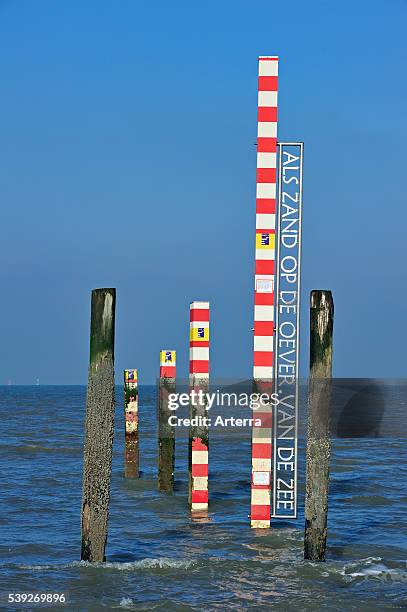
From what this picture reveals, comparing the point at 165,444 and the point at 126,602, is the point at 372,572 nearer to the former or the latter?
the point at 126,602

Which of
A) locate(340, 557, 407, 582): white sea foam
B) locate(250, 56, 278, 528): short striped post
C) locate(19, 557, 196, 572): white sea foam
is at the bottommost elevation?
locate(340, 557, 407, 582): white sea foam

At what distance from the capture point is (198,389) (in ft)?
43.1

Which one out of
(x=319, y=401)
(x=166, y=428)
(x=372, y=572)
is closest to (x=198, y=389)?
(x=166, y=428)

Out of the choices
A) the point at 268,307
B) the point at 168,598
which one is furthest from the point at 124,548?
the point at 268,307

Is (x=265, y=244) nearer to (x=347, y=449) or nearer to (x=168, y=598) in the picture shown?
(x=168, y=598)

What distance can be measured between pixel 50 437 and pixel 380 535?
15.9 m

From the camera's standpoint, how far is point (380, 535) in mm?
12539

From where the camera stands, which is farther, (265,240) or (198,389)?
(198,389)

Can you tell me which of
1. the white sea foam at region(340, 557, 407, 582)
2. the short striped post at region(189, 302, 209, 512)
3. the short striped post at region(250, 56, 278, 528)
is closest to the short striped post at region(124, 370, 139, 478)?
the short striped post at region(189, 302, 209, 512)

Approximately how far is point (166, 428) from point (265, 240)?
5.14m

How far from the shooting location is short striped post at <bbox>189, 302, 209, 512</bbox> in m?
13.0

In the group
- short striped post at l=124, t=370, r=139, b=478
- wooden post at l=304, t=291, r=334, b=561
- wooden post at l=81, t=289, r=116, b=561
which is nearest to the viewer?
wooden post at l=81, t=289, r=116, b=561

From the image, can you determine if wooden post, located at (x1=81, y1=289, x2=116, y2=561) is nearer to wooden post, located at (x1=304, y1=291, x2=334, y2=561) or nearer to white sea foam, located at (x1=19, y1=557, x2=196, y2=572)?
white sea foam, located at (x1=19, y1=557, x2=196, y2=572)

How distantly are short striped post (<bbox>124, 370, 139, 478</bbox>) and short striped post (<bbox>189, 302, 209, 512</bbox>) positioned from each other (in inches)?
146
